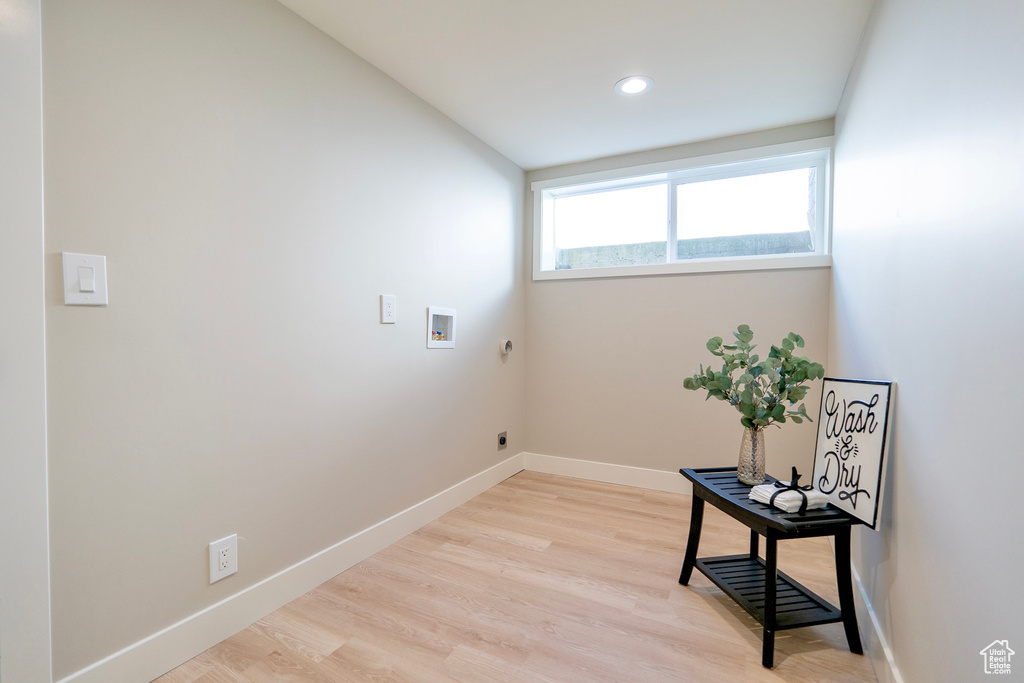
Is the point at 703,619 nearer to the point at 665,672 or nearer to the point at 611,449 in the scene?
the point at 665,672

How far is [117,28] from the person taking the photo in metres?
1.33

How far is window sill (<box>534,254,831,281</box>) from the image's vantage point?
278 cm

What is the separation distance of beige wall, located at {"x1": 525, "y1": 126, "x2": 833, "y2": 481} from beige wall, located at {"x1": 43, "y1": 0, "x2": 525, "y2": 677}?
1.20m

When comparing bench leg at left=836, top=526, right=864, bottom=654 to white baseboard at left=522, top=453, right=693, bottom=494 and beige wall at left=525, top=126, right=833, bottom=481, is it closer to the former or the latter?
beige wall at left=525, top=126, right=833, bottom=481

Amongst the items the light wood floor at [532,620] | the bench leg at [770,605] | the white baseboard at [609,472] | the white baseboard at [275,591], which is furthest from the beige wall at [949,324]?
the white baseboard at [275,591]

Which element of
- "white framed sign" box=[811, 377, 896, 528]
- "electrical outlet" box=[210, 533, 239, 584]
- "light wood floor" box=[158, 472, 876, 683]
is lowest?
"light wood floor" box=[158, 472, 876, 683]

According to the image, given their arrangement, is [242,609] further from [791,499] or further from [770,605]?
[791,499]

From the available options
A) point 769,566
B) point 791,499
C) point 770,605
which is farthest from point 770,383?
point 770,605

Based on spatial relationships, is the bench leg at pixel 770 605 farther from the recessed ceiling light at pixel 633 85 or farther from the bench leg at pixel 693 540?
the recessed ceiling light at pixel 633 85

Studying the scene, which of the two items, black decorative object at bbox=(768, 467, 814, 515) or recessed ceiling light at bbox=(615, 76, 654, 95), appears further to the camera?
recessed ceiling light at bbox=(615, 76, 654, 95)

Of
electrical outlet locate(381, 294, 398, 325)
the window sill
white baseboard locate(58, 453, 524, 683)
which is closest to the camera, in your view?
white baseboard locate(58, 453, 524, 683)

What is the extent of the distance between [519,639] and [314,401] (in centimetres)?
118

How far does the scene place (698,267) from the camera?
305 centimetres

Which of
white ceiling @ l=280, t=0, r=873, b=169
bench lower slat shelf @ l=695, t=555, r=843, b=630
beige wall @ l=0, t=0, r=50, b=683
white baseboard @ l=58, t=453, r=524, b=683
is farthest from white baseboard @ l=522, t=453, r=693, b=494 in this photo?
beige wall @ l=0, t=0, r=50, b=683
